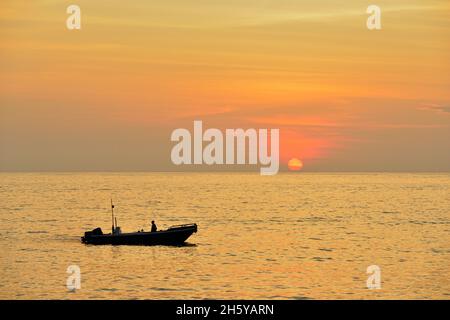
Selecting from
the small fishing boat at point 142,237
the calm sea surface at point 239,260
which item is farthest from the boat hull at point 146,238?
the calm sea surface at point 239,260

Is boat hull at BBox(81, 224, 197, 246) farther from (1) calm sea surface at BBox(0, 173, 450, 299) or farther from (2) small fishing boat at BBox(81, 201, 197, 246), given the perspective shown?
(1) calm sea surface at BBox(0, 173, 450, 299)

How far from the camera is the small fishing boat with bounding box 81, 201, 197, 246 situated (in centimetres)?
6938

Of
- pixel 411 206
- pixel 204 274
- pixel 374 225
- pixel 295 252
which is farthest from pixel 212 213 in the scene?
pixel 204 274

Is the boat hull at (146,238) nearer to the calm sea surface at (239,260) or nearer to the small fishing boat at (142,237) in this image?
the small fishing boat at (142,237)

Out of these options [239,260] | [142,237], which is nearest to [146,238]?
[142,237]

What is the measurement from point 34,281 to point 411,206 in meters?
125

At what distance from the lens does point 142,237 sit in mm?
69812

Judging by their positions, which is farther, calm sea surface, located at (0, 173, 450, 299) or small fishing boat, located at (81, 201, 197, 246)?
small fishing boat, located at (81, 201, 197, 246)

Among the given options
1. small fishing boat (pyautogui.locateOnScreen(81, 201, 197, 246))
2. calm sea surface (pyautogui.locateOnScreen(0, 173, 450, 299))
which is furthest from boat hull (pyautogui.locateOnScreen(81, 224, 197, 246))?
calm sea surface (pyautogui.locateOnScreen(0, 173, 450, 299))

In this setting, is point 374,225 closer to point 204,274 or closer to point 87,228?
point 87,228

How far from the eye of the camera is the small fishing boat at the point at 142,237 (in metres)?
69.4

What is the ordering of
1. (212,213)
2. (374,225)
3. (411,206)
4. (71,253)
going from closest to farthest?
(71,253), (374,225), (212,213), (411,206)
